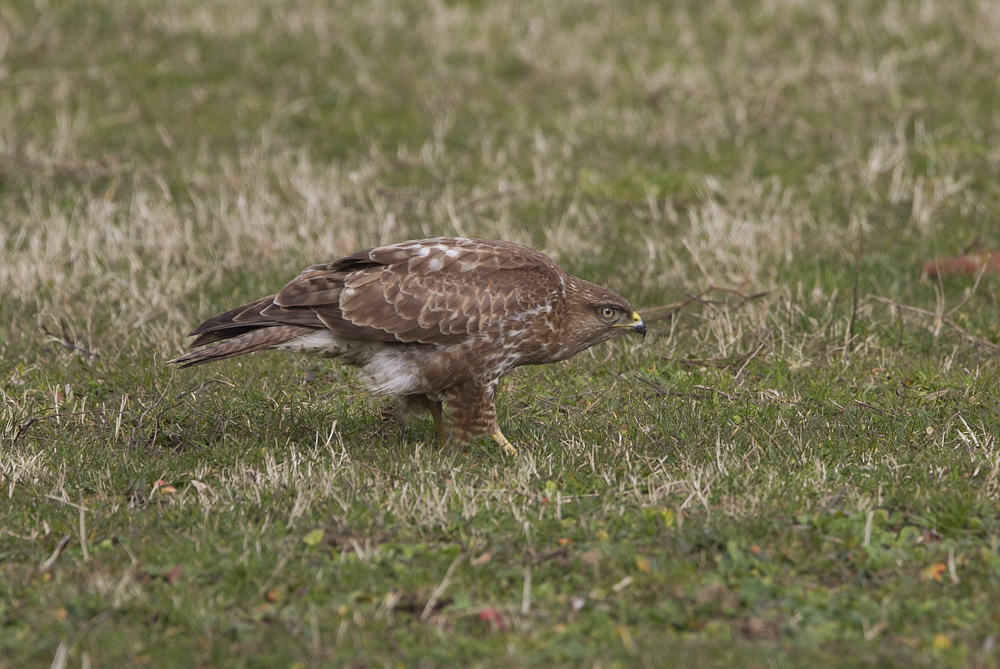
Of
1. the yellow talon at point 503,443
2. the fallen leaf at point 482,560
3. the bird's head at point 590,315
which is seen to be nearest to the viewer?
the fallen leaf at point 482,560

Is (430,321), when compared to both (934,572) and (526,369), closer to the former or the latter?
(526,369)

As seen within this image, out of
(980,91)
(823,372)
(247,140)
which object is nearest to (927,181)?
(980,91)

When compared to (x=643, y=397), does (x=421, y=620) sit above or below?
above

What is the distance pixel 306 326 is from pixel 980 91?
28.9 ft

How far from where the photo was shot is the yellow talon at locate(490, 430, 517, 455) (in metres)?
6.15

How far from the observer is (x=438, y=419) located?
6.57m

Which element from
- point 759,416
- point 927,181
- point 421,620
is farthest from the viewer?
point 927,181

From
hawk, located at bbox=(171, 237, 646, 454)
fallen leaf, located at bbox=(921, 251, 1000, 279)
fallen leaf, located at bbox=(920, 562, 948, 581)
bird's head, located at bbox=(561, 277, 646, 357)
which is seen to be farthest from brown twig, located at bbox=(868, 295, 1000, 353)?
fallen leaf, located at bbox=(920, 562, 948, 581)

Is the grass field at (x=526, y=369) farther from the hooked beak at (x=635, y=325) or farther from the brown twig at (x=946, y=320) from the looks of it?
the hooked beak at (x=635, y=325)

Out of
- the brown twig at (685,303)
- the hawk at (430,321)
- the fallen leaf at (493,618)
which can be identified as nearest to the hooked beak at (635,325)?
the hawk at (430,321)

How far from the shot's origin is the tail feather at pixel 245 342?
19.6ft

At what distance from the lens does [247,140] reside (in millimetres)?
11844

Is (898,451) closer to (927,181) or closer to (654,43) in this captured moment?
(927,181)

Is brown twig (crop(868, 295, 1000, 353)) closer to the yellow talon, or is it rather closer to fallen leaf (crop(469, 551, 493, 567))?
the yellow talon
